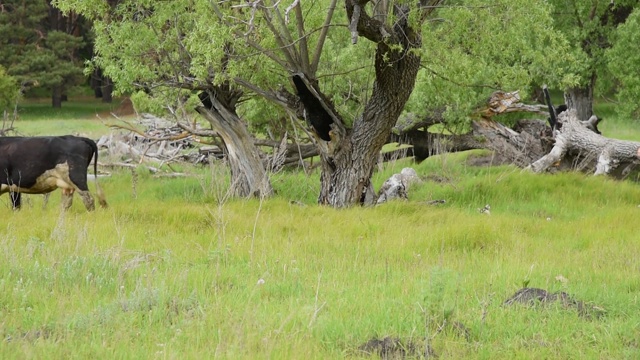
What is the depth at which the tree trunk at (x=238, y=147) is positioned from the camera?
14.1 metres

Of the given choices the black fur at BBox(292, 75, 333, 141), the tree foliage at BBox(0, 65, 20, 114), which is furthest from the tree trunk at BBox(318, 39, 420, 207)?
the tree foliage at BBox(0, 65, 20, 114)

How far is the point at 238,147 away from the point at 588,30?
1765 centimetres

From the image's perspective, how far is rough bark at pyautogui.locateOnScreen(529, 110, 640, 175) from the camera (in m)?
15.3

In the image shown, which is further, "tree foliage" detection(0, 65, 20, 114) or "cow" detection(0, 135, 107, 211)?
"tree foliage" detection(0, 65, 20, 114)

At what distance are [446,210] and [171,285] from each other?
642 cm

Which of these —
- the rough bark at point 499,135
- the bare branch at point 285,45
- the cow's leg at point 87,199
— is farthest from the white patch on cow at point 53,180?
the rough bark at point 499,135

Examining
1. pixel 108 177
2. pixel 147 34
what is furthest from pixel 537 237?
pixel 108 177

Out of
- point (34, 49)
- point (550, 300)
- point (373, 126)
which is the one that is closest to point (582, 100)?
point (373, 126)

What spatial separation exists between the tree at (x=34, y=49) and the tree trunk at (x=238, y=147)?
30313mm

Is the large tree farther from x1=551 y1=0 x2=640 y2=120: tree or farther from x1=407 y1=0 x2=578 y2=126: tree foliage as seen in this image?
x1=551 y1=0 x2=640 y2=120: tree

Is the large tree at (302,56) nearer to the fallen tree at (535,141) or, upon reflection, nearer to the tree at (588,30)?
the fallen tree at (535,141)

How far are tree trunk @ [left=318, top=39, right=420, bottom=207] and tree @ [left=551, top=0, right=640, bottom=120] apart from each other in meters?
15.5

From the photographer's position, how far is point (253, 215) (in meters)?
11.1

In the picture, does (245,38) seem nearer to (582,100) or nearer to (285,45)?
(285,45)
